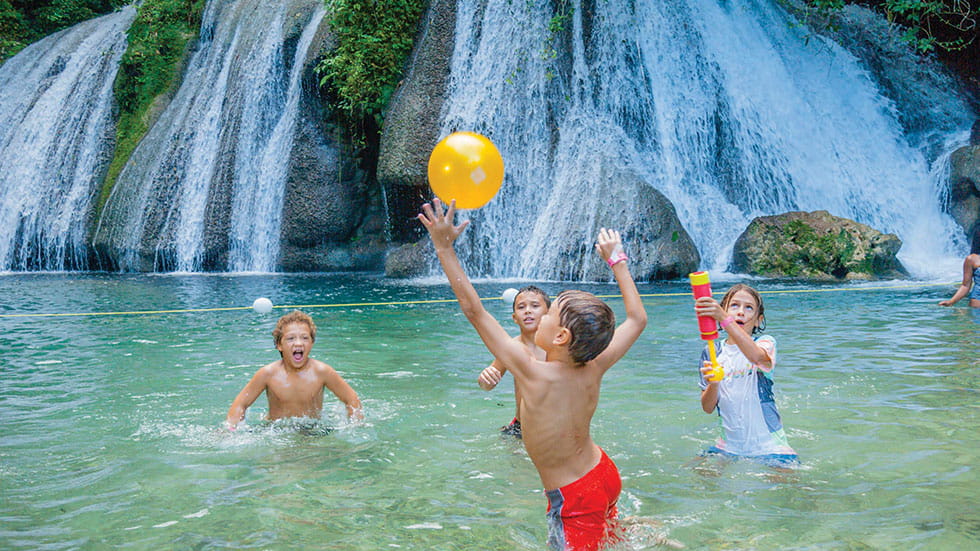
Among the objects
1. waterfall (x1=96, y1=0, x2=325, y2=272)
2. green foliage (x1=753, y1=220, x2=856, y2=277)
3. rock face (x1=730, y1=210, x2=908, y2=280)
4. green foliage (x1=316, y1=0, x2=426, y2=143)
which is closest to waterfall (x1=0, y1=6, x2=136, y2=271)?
waterfall (x1=96, y1=0, x2=325, y2=272)

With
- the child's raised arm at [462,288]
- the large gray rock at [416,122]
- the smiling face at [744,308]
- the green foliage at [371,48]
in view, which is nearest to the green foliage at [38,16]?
the green foliage at [371,48]

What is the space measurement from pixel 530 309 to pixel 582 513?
1.70 metres

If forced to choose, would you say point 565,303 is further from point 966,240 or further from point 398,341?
point 966,240

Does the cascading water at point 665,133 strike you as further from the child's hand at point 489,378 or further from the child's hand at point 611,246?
the child's hand at point 611,246

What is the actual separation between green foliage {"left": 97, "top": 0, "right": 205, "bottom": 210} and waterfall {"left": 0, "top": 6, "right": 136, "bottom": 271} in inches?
18.4

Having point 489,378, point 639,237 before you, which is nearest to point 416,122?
point 639,237

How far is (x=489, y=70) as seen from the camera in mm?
17781

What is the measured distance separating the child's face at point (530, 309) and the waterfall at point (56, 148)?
1998 cm

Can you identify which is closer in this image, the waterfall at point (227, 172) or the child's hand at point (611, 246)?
the child's hand at point (611, 246)

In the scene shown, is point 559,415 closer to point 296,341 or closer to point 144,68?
point 296,341

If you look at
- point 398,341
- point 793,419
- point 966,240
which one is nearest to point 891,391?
point 793,419

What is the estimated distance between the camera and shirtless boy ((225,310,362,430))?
17.5 ft

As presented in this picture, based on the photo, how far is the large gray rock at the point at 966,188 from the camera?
17156 mm

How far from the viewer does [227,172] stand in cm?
2042
